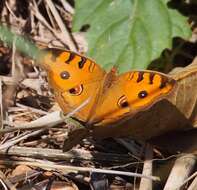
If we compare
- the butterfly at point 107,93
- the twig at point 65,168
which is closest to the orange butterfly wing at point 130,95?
the butterfly at point 107,93

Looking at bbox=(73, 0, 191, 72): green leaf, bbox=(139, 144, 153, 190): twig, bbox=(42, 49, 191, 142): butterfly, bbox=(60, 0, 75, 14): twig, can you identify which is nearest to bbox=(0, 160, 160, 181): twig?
bbox=(139, 144, 153, 190): twig

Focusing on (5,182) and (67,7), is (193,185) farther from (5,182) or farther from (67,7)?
(67,7)

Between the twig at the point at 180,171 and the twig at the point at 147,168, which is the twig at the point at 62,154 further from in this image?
the twig at the point at 180,171

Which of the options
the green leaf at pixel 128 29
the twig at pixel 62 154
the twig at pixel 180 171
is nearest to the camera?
the twig at pixel 180 171

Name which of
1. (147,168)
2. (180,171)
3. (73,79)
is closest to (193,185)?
(180,171)

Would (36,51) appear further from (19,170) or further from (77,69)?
(19,170)

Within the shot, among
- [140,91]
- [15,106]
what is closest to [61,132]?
[15,106]
